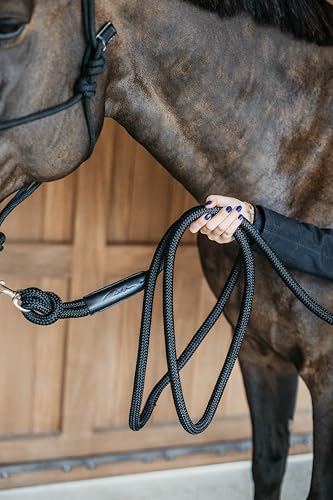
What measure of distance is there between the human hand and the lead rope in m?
0.01

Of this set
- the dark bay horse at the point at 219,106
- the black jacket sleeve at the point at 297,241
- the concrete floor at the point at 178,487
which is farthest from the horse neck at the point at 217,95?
the concrete floor at the point at 178,487

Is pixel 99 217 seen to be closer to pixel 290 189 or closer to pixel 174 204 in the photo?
pixel 174 204

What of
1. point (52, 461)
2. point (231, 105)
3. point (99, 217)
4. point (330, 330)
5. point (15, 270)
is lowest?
point (52, 461)

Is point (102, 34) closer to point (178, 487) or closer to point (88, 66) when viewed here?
point (88, 66)

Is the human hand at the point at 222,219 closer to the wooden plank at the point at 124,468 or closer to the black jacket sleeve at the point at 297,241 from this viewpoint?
the black jacket sleeve at the point at 297,241

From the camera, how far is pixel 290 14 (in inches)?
42.0

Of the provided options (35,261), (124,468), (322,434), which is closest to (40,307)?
(322,434)

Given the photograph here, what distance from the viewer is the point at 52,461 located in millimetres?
1838

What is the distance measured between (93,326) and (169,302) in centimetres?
83

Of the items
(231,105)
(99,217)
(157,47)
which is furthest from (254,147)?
(99,217)

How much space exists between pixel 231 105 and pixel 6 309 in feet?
3.01

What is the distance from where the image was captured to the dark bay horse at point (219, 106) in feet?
2.86

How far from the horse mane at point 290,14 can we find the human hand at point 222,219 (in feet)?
0.96

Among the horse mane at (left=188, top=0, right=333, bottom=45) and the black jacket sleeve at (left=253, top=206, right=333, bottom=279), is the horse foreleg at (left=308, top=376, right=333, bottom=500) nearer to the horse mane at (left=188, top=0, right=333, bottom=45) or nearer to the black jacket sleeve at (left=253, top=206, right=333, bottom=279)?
the black jacket sleeve at (left=253, top=206, right=333, bottom=279)
